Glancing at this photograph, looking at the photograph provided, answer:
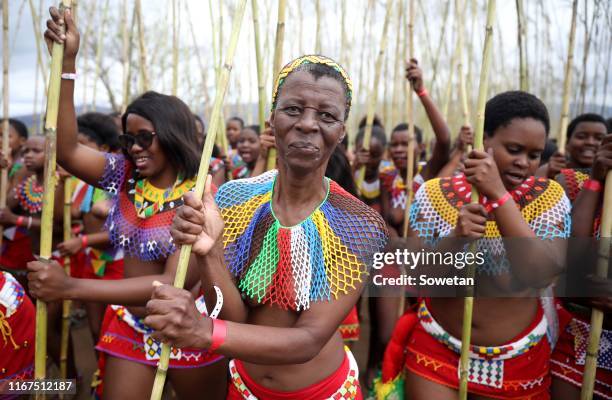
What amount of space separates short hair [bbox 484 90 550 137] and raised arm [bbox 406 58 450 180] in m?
0.70

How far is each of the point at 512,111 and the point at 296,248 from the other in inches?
A: 44.8

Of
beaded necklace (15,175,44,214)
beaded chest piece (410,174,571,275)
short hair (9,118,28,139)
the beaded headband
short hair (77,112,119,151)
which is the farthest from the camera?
short hair (9,118,28,139)

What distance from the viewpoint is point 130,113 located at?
220 centimetres

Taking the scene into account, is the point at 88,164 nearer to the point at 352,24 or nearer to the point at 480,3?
the point at 352,24

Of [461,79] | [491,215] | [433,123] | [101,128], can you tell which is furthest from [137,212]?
[101,128]

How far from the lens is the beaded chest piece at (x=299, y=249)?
1.55 metres

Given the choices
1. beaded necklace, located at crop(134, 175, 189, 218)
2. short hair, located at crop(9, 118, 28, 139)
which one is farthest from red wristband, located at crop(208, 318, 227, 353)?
short hair, located at crop(9, 118, 28, 139)

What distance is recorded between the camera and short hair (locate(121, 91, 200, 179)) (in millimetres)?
2172

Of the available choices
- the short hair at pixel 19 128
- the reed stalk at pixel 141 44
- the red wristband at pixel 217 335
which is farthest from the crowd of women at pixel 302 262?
the short hair at pixel 19 128

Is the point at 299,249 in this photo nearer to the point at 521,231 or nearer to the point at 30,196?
the point at 521,231

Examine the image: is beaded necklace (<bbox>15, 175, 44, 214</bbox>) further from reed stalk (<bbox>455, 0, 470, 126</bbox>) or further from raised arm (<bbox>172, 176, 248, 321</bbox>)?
reed stalk (<bbox>455, 0, 470, 126</bbox>)

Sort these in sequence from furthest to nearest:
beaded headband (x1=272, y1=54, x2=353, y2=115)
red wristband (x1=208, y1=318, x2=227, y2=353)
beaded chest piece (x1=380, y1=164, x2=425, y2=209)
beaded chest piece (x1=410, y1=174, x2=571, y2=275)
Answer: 1. beaded chest piece (x1=380, y1=164, x2=425, y2=209)
2. beaded chest piece (x1=410, y1=174, x2=571, y2=275)
3. beaded headband (x1=272, y1=54, x2=353, y2=115)
4. red wristband (x1=208, y1=318, x2=227, y2=353)

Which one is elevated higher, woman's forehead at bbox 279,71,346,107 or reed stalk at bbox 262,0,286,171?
reed stalk at bbox 262,0,286,171

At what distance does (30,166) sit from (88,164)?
1.86 metres
